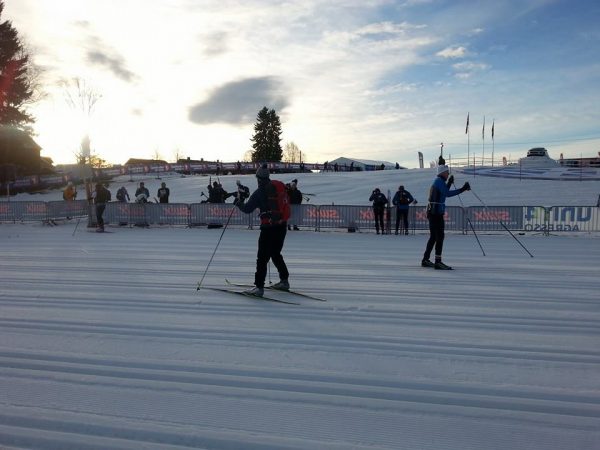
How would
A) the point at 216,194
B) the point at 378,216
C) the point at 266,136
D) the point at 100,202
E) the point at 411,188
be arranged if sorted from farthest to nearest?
the point at 266,136, the point at 411,188, the point at 216,194, the point at 100,202, the point at 378,216

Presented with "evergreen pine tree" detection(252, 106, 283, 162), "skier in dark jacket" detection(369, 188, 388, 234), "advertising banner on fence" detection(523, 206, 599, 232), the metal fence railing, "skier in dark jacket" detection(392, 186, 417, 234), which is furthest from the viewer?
"evergreen pine tree" detection(252, 106, 283, 162)

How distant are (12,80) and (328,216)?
4428 centimetres

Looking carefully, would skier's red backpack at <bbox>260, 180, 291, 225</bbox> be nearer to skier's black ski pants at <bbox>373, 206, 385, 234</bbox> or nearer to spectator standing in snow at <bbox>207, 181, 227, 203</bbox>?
skier's black ski pants at <bbox>373, 206, 385, 234</bbox>

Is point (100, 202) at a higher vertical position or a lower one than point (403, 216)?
higher

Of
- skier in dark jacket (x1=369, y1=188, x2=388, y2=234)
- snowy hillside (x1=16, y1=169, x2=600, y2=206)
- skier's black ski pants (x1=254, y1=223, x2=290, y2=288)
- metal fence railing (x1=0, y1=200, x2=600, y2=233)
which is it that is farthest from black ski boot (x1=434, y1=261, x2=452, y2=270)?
snowy hillside (x1=16, y1=169, x2=600, y2=206)

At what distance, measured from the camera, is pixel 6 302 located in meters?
6.36

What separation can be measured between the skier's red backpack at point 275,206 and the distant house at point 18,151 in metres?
49.2

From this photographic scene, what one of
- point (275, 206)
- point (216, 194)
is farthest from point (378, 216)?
point (275, 206)

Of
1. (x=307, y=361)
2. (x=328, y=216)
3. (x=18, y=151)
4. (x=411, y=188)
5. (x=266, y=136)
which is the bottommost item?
(x=307, y=361)

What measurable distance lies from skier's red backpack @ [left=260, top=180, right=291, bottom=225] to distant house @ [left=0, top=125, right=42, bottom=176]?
4923cm

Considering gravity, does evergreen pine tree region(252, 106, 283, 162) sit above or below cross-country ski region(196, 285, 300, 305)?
above

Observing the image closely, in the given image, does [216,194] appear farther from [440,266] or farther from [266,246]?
[266,246]

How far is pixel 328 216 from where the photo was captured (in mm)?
18719

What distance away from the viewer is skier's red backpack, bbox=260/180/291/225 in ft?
21.4
